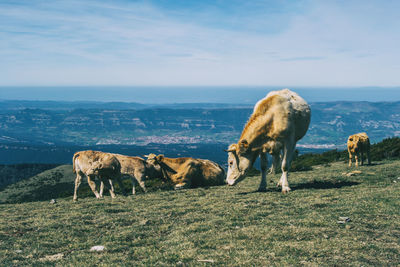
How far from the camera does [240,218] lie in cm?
1174

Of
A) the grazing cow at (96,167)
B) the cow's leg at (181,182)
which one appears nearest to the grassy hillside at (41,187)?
the cow's leg at (181,182)

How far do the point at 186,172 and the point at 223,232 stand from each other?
42.5 feet

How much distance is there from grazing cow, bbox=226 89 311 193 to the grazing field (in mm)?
1747

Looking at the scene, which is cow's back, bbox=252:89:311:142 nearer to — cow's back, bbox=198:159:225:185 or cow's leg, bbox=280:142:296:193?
cow's leg, bbox=280:142:296:193

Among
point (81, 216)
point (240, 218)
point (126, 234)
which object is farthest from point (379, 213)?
point (81, 216)

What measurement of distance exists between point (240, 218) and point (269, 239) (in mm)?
2486

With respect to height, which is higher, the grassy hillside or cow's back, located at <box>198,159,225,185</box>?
cow's back, located at <box>198,159,225,185</box>

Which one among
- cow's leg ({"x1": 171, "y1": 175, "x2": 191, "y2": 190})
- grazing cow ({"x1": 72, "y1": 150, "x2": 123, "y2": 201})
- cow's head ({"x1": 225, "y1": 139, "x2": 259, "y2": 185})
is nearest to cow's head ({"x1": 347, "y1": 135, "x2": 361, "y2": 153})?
cow's leg ({"x1": 171, "y1": 175, "x2": 191, "y2": 190})

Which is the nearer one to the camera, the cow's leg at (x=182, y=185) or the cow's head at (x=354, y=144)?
the cow's leg at (x=182, y=185)

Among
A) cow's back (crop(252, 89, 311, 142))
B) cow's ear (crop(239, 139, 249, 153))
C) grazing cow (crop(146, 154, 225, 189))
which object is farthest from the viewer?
grazing cow (crop(146, 154, 225, 189))

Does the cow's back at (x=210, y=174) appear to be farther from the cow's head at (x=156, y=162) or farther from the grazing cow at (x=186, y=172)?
the cow's head at (x=156, y=162)

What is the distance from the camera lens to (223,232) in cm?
1012

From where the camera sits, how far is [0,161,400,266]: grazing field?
26.5ft

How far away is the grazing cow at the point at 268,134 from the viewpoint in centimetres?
1657
